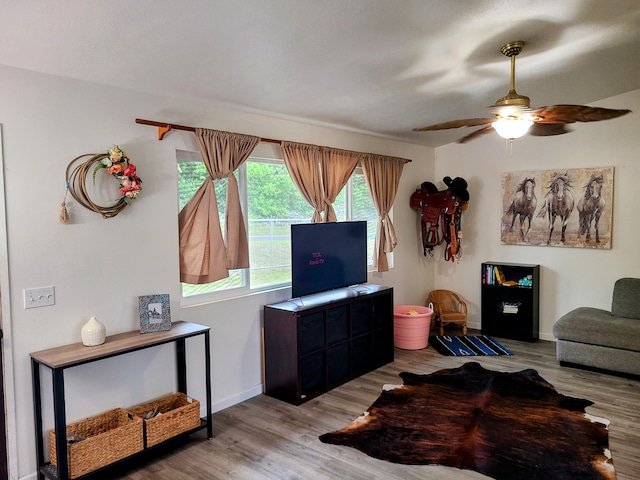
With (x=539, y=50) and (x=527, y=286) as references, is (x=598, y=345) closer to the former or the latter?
(x=527, y=286)

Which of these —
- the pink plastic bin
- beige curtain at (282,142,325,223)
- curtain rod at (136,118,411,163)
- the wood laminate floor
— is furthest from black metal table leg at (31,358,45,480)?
the pink plastic bin

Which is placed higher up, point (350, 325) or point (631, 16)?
point (631, 16)

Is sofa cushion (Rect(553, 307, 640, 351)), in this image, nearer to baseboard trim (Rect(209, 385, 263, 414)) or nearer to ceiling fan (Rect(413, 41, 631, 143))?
ceiling fan (Rect(413, 41, 631, 143))

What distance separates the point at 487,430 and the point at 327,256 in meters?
1.91

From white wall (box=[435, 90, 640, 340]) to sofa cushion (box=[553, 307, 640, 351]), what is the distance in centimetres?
70

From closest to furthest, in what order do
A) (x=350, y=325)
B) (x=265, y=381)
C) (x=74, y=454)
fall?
(x=74, y=454) → (x=265, y=381) → (x=350, y=325)

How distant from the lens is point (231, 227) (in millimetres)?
3578

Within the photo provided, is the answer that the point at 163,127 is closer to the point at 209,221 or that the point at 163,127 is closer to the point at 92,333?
the point at 209,221

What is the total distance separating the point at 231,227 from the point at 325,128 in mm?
Result: 1596

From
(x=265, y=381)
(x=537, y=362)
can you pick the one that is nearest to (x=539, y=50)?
(x=537, y=362)

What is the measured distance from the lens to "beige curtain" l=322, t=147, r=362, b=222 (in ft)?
14.6

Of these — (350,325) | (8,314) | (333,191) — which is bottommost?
(350,325)

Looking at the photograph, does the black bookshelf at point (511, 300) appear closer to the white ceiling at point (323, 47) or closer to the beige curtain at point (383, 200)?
the beige curtain at point (383, 200)

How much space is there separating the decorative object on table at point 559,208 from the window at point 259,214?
9.12ft
